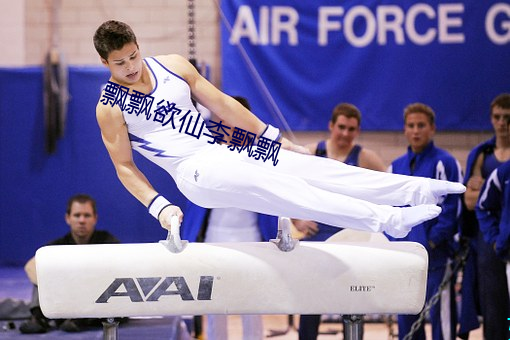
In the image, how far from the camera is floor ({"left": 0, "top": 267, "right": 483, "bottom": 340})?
5.18m

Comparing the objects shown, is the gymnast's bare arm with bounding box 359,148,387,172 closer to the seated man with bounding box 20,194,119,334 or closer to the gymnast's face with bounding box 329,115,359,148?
the gymnast's face with bounding box 329,115,359,148

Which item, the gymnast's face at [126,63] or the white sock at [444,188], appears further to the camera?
the gymnast's face at [126,63]

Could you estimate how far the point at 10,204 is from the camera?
7812mm

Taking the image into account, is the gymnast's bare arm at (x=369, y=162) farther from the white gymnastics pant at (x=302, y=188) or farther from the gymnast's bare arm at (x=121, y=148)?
the gymnast's bare arm at (x=121, y=148)

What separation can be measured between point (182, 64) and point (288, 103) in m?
3.69

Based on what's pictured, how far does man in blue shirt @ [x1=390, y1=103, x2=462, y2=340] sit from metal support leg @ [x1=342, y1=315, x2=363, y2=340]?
1.14 metres

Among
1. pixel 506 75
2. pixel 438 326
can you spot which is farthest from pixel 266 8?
pixel 438 326

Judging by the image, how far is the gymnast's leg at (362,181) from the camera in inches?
150

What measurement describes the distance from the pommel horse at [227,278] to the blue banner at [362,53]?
12.7ft

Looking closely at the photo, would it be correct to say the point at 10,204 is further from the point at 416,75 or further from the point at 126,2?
the point at 416,75

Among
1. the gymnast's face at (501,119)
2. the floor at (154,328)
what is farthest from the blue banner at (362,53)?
the gymnast's face at (501,119)

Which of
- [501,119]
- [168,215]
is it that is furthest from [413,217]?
[501,119]

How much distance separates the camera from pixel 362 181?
153 inches

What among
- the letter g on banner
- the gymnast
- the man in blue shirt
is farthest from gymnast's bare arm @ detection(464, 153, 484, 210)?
the letter g on banner
